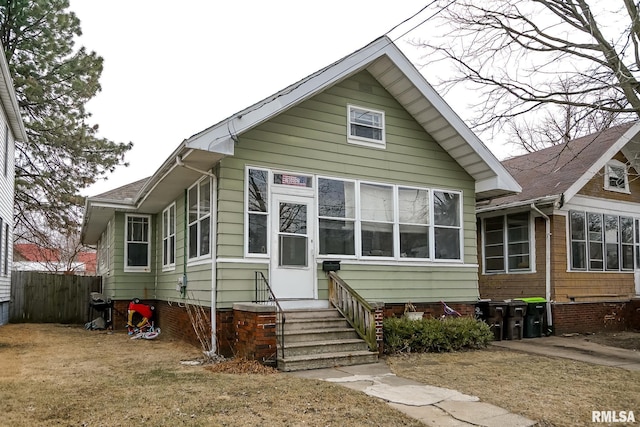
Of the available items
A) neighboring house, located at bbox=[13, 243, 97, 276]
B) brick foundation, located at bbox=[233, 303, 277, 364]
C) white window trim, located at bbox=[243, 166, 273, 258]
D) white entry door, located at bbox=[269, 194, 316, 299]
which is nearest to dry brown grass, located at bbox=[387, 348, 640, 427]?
brick foundation, located at bbox=[233, 303, 277, 364]

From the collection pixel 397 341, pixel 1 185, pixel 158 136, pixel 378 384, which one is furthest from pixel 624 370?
pixel 158 136

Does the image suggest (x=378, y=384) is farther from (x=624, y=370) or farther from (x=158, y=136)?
(x=158, y=136)

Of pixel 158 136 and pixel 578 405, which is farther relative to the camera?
pixel 158 136

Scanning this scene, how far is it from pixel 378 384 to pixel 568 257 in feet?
29.6

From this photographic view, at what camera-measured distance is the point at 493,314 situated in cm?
1188

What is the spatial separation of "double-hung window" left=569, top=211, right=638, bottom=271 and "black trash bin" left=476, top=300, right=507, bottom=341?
326 centimetres

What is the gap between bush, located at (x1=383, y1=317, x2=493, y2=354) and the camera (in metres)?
9.25

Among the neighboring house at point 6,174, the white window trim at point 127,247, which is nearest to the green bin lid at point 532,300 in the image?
the white window trim at point 127,247

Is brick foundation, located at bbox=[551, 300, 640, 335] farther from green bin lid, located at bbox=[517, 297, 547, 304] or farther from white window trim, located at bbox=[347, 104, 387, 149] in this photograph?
white window trim, located at bbox=[347, 104, 387, 149]

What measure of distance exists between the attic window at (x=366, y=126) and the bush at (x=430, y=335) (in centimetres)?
350

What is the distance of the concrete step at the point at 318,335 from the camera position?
8.27 metres

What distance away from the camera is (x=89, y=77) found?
2128 centimetres

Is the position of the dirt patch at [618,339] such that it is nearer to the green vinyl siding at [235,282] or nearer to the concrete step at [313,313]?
the concrete step at [313,313]

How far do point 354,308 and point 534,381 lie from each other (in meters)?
3.05
